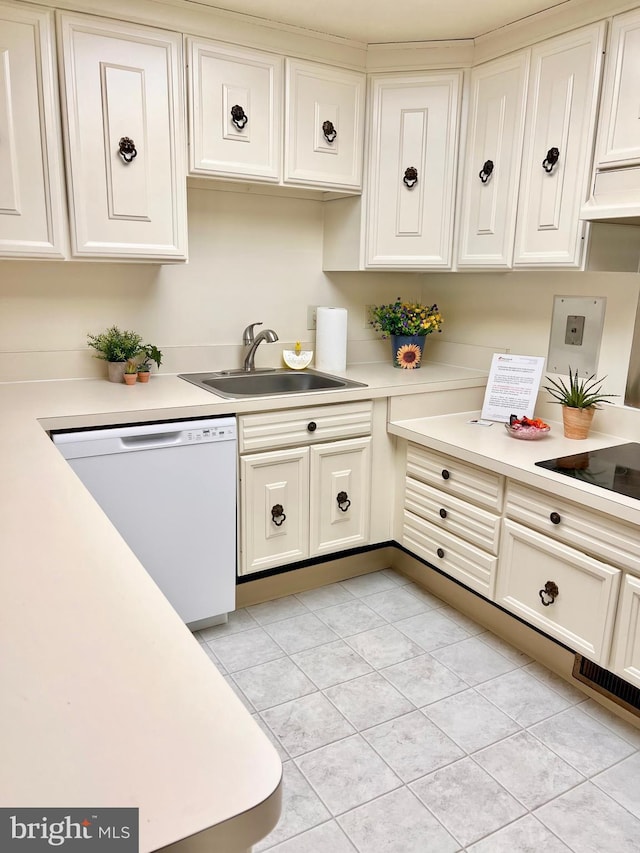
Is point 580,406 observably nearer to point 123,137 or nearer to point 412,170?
point 412,170

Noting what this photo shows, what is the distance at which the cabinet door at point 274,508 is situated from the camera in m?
2.51

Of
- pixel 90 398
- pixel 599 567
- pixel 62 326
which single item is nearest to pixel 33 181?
pixel 62 326

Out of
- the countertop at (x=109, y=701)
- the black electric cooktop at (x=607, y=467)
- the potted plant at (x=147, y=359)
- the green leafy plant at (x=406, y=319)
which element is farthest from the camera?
the green leafy plant at (x=406, y=319)

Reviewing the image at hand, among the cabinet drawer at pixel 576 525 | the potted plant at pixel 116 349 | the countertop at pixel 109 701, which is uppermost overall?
the potted plant at pixel 116 349

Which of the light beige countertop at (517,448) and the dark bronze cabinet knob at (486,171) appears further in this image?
the dark bronze cabinet knob at (486,171)

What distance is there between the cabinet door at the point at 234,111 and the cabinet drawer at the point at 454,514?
58.5 inches

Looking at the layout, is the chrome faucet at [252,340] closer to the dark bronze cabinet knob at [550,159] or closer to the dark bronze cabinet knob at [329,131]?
the dark bronze cabinet knob at [329,131]

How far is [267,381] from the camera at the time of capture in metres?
2.95

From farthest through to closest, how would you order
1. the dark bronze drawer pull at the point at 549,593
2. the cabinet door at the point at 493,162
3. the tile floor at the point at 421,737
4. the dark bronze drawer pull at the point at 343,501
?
the dark bronze drawer pull at the point at 343,501 < the cabinet door at the point at 493,162 < the dark bronze drawer pull at the point at 549,593 < the tile floor at the point at 421,737

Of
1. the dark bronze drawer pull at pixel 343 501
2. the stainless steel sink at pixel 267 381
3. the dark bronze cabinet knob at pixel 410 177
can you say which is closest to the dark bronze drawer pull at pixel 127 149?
the stainless steel sink at pixel 267 381

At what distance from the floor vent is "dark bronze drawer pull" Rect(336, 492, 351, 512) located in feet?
3.53

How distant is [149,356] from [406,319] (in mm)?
1266

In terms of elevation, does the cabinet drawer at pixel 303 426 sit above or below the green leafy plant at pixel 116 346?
below

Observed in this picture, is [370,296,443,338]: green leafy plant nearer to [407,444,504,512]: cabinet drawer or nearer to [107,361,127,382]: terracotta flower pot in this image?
[407,444,504,512]: cabinet drawer
